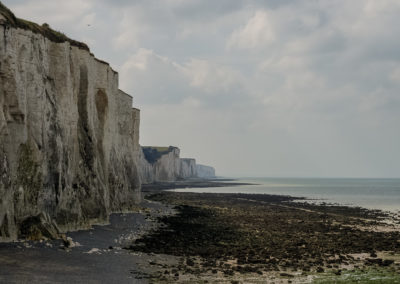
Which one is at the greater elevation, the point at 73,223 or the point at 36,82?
the point at 36,82

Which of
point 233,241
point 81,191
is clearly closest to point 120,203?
point 81,191

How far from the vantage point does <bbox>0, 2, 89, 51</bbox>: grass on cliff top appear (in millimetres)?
21712

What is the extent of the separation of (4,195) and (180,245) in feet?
29.5

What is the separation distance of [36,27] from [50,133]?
6494mm

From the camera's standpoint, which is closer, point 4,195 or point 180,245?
point 4,195

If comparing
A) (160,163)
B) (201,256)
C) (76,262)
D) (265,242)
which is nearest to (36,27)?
(76,262)

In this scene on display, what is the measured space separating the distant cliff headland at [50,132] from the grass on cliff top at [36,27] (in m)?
0.08

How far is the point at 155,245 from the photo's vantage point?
73.4 ft

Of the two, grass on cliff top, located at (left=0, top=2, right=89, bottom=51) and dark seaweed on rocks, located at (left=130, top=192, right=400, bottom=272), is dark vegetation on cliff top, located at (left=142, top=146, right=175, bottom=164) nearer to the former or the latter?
dark seaweed on rocks, located at (left=130, top=192, right=400, bottom=272)

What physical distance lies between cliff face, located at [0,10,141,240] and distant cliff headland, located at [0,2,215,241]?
45mm

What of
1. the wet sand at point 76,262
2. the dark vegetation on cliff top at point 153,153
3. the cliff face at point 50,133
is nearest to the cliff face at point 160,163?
the dark vegetation on cliff top at point 153,153

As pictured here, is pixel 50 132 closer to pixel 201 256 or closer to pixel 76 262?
pixel 76 262

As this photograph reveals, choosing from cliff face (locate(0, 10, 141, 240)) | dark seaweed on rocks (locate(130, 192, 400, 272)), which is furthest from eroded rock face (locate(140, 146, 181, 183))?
cliff face (locate(0, 10, 141, 240))

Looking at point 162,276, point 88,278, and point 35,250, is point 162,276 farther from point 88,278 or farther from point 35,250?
point 35,250
